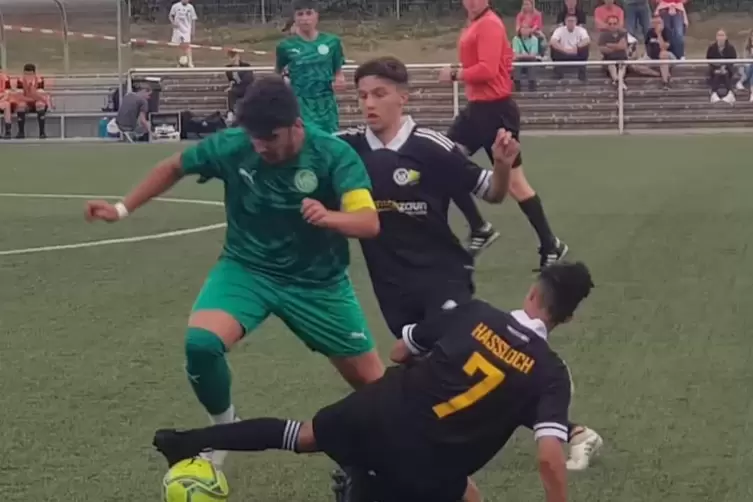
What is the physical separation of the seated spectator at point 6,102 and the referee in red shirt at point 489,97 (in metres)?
19.1

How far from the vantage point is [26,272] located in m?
11.4

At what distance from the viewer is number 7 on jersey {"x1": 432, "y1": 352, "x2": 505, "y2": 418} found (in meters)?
4.78

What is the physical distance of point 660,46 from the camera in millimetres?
28438

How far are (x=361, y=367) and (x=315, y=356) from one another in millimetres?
2323

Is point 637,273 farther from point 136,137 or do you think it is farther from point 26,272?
point 136,137

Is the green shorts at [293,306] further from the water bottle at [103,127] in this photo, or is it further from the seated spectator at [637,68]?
the water bottle at [103,127]

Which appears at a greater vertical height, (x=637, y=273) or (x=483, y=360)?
(x=483, y=360)

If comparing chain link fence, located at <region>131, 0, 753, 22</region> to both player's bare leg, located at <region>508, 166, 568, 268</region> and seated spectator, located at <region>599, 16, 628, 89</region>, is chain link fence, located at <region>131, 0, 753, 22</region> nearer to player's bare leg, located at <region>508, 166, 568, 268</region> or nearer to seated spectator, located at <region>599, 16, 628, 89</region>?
seated spectator, located at <region>599, 16, 628, 89</region>

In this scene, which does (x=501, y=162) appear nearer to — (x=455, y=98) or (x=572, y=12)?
(x=455, y=98)

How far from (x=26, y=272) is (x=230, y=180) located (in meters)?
5.90

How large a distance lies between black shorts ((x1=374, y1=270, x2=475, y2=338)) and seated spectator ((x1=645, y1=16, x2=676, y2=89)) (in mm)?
22197

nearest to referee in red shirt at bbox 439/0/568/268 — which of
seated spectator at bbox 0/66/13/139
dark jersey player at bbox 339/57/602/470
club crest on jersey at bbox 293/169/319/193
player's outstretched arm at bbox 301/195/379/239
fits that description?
dark jersey player at bbox 339/57/602/470

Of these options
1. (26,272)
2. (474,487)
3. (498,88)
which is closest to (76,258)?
(26,272)

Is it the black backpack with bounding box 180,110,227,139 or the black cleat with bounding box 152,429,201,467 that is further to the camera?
the black backpack with bounding box 180,110,227,139
